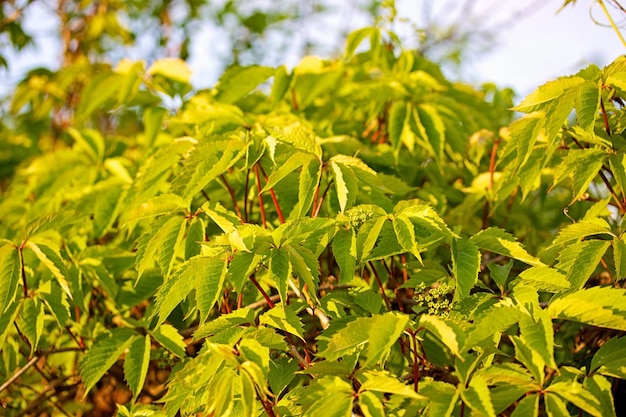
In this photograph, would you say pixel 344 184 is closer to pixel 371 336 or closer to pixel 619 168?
pixel 371 336

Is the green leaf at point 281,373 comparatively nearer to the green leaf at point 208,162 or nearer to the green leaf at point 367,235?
the green leaf at point 367,235

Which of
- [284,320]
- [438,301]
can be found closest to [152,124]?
[284,320]

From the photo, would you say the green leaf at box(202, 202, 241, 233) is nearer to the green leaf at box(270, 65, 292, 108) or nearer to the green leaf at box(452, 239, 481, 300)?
the green leaf at box(452, 239, 481, 300)

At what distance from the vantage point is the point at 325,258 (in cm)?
174

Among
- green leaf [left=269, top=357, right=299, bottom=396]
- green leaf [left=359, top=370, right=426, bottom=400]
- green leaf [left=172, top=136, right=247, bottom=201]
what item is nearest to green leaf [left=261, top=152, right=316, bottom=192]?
green leaf [left=172, top=136, right=247, bottom=201]

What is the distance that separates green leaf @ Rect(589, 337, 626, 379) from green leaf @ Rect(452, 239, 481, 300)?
9.4 inches

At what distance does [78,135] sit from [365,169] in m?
1.22

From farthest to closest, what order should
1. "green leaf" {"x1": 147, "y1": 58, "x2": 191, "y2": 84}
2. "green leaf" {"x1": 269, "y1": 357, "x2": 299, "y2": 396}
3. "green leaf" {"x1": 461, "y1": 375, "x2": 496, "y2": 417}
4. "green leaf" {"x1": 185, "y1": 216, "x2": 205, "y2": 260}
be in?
"green leaf" {"x1": 147, "y1": 58, "x2": 191, "y2": 84}, "green leaf" {"x1": 185, "y1": 216, "x2": 205, "y2": 260}, "green leaf" {"x1": 269, "y1": 357, "x2": 299, "y2": 396}, "green leaf" {"x1": 461, "y1": 375, "x2": 496, "y2": 417}

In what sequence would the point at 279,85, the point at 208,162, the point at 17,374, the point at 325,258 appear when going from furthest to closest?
the point at 279,85 → the point at 325,258 → the point at 17,374 → the point at 208,162

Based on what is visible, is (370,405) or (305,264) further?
(305,264)

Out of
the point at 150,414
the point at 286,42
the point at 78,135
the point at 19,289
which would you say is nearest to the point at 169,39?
the point at 286,42

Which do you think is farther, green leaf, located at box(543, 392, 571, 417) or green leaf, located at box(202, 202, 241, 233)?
green leaf, located at box(202, 202, 241, 233)

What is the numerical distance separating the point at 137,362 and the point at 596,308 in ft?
3.14

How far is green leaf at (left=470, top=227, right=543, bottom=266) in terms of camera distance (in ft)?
3.72
